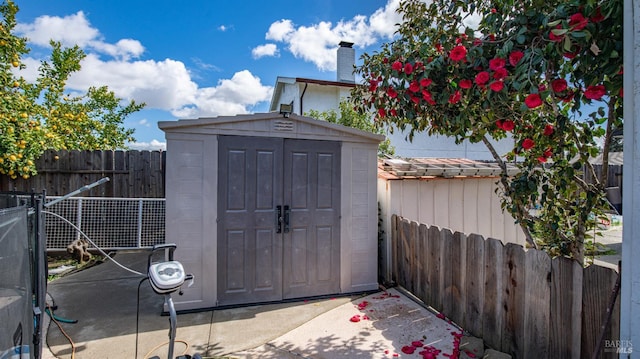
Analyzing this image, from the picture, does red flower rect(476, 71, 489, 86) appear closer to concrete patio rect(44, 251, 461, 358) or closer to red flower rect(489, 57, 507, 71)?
red flower rect(489, 57, 507, 71)

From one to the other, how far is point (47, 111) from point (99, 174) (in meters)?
3.30

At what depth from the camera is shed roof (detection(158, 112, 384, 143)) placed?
3.58 meters

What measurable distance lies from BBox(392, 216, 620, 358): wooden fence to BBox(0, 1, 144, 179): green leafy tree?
6.62 meters

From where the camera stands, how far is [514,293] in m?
2.61

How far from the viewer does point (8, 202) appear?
7.29ft

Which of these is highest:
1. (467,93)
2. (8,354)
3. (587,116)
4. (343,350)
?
(467,93)

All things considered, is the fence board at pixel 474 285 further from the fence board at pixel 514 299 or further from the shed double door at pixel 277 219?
the shed double door at pixel 277 219

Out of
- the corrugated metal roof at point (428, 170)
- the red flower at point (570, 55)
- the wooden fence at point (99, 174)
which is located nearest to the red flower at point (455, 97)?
the red flower at point (570, 55)

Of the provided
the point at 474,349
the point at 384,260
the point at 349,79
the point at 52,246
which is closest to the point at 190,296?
the point at 384,260

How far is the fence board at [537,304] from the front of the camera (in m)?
2.35

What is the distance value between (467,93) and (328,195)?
2.21 m

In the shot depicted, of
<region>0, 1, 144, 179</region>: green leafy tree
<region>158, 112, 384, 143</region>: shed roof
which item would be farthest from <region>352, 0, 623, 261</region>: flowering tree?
<region>0, 1, 144, 179</region>: green leafy tree

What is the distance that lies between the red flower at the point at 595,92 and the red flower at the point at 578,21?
0.40 metres

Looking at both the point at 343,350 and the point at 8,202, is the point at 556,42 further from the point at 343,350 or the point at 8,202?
the point at 8,202
